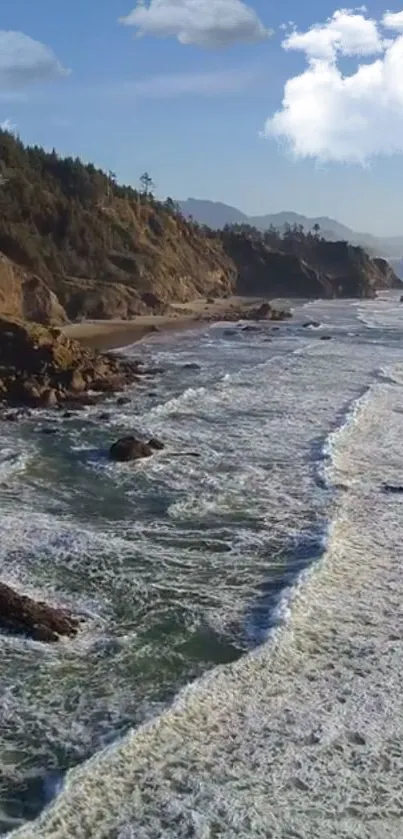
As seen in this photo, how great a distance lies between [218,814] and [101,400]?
71.0ft

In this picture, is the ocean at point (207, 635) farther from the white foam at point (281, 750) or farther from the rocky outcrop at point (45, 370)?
the rocky outcrop at point (45, 370)

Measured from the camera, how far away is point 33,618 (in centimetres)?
1218

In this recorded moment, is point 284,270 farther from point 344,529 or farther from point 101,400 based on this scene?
point 344,529

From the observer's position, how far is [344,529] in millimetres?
16703

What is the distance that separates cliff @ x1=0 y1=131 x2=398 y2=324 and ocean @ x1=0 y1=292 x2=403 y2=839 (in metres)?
26.9

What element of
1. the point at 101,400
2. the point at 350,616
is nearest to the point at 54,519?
the point at 350,616

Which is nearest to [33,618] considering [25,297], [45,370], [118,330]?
[45,370]

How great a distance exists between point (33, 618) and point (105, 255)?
58.2 meters

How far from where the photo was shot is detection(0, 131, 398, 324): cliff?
55625mm

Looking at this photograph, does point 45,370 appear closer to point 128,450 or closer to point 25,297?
point 128,450

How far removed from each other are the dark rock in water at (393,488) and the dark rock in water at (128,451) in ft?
17.8

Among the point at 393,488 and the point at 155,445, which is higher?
the point at 155,445

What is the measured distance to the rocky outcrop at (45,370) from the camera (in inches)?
1126

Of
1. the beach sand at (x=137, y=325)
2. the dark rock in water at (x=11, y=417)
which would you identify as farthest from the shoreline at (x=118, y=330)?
the dark rock in water at (x=11, y=417)
